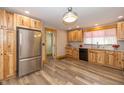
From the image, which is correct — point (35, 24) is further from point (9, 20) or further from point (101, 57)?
point (101, 57)

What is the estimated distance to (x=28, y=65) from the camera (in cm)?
304

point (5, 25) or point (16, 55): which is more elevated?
point (5, 25)

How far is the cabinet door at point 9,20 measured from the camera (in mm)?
2588

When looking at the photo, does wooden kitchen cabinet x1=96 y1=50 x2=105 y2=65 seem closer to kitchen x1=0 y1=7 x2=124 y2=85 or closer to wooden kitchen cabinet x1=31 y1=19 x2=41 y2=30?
kitchen x1=0 y1=7 x2=124 y2=85

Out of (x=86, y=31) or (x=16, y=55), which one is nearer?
(x=16, y=55)

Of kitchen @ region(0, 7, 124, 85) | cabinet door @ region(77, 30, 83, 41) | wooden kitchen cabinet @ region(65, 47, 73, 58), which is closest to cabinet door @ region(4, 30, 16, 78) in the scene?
kitchen @ region(0, 7, 124, 85)

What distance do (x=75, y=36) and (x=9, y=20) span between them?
175 inches

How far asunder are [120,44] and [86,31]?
221 cm

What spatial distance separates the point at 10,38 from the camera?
105 inches

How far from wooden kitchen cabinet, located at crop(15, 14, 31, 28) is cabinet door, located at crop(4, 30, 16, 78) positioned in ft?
1.24

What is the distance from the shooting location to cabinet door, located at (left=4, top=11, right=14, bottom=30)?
259 cm
